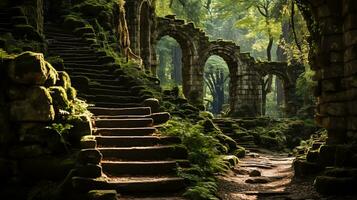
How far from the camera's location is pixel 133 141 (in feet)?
33.7

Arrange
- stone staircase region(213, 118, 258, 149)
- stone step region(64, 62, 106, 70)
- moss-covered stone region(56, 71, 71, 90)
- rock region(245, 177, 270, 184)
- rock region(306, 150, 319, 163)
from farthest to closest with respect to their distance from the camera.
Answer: stone staircase region(213, 118, 258, 149) → stone step region(64, 62, 106, 70) → rock region(245, 177, 270, 184) → rock region(306, 150, 319, 163) → moss-covered stone region(56, 71, 71, 90)

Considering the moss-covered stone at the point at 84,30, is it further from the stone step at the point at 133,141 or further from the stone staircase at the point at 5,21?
the stone step at the point at 133,141

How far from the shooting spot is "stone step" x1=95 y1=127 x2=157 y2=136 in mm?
10656

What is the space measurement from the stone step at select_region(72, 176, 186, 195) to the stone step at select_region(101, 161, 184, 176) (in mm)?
280

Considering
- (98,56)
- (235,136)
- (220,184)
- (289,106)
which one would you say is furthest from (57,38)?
(289,106)

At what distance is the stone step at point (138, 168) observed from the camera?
8867 mm

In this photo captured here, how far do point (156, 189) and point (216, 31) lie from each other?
179ft

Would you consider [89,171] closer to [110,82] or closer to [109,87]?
[109,87]

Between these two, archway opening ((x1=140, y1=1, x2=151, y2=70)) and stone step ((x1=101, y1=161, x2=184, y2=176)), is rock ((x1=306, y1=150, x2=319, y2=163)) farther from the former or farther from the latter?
archway opening ((x1=140, y1=1, x2=151, y2=70))

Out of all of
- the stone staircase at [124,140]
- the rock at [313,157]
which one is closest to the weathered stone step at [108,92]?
the stone staircase at [124,140]

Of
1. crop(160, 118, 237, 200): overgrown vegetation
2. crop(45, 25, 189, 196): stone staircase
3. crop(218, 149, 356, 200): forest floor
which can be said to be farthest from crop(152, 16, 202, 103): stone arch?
crop(160, 118, 237, 200): overgrown vegetation

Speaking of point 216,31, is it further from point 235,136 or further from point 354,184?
point 354,184

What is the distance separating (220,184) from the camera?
10.1 meters

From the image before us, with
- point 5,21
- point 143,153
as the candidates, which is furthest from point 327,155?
point 5,21
